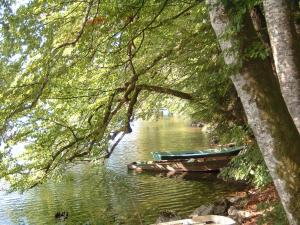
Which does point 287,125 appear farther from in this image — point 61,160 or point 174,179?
point 174,179

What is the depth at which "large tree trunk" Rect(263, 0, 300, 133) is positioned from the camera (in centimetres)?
342

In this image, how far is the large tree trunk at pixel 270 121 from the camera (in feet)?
13.0

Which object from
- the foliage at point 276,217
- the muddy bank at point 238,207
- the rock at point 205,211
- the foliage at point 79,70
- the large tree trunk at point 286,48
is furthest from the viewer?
the rock at point 205,211

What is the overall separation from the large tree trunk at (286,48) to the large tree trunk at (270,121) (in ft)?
1.68

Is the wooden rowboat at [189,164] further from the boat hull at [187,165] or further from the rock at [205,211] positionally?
the rock at [205,211]

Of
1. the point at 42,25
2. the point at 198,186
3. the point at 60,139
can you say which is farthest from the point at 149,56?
the point at 198,186

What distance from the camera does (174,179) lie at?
22.0m

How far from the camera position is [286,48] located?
3420 mm

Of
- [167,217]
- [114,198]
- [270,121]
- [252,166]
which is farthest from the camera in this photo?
[114,198]

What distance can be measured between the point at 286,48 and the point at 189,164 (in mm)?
20625

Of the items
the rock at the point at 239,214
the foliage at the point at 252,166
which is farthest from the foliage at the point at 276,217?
the rock at the point at 239,214

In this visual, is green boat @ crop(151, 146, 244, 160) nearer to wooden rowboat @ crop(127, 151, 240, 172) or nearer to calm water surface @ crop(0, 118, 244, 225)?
wooden rowboat @ crop(127, 151, 240, 172)

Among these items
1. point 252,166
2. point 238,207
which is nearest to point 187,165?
point 238,207

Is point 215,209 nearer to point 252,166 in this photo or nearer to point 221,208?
point 221,208
